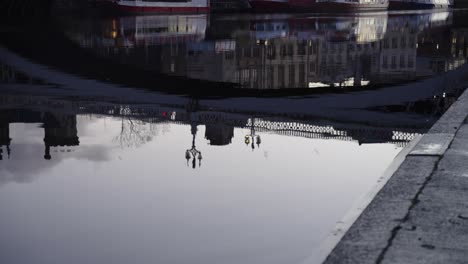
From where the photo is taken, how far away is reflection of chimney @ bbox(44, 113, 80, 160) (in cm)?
1377

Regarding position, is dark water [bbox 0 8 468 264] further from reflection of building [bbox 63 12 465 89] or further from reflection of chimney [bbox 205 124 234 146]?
reflection of building [bbox 63 12 465 89]

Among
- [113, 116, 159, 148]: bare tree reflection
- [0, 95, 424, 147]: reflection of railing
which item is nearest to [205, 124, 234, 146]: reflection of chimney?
[0, 95, 424, 147]: reflection of railing

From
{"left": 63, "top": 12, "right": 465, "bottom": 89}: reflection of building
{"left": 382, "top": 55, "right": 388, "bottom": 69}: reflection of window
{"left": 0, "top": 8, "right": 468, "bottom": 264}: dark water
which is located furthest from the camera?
{"left": 382, "top": 55, "right": 388, "bottom": 69}: reflection of window

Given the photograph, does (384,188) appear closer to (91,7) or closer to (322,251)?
(322,251)

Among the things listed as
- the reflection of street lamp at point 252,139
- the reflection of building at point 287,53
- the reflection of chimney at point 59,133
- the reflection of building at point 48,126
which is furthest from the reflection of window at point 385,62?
the reflection of street lamp at point 252,139

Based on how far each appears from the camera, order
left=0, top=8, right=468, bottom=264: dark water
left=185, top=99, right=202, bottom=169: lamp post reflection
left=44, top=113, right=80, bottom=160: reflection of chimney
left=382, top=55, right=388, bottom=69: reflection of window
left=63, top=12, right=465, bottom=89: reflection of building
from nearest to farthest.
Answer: left=0, top=8, right=468, bottom=264: dark water → left=185, top=99, right=202, bottom=169: lamp post reflection → left=44, top=113, right=80, bottom=160: reflection of chimney → left=63, top=12, right=465, bottom=89: reflection of building → left=382, top=55, right=388, bottom=69: reflection of window

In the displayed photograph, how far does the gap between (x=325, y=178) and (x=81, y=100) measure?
10671 millimetres

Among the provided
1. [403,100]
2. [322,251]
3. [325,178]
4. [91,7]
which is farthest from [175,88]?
[91,7]

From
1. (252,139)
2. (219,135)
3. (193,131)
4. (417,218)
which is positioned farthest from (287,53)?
(417,218)

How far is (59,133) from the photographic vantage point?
44.2ft

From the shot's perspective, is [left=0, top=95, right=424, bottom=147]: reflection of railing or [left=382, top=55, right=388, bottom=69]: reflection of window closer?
[left=0, top=95, right=424, bottom=147]: reflection of railing

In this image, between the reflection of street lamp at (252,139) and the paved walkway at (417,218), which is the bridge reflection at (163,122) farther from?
the paved walkway at (417,218)

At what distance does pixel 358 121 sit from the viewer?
1786cm

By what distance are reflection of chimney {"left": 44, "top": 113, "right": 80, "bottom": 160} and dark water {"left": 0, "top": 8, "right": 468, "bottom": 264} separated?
0.16 feet
